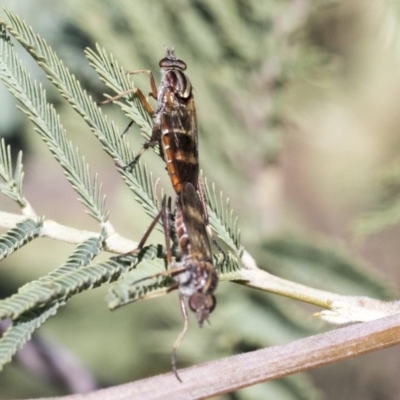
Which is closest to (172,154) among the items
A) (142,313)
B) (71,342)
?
(142,313)

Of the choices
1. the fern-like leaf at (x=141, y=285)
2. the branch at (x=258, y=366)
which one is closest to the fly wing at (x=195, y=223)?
the fern-like leaf at (x=141, y=285)

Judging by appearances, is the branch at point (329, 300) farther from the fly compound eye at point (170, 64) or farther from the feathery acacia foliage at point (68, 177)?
the fly compound eye at point (170, 64)

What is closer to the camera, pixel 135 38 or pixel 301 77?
pixel 135 38

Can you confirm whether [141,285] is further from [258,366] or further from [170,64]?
[170,64]

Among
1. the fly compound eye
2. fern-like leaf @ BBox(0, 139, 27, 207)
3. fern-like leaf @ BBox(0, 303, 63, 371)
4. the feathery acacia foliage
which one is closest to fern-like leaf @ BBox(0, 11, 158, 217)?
the feathery acacia foliage

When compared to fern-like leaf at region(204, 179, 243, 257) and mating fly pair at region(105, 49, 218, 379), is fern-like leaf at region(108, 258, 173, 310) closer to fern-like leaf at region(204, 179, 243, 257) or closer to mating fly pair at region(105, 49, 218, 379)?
mating fly pair at region(105, 49, 218, 379)

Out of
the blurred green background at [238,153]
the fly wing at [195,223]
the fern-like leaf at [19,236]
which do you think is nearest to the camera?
the fern-like leaf at [19,236]

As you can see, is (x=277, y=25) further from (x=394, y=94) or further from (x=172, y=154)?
(x=394, y=94)
